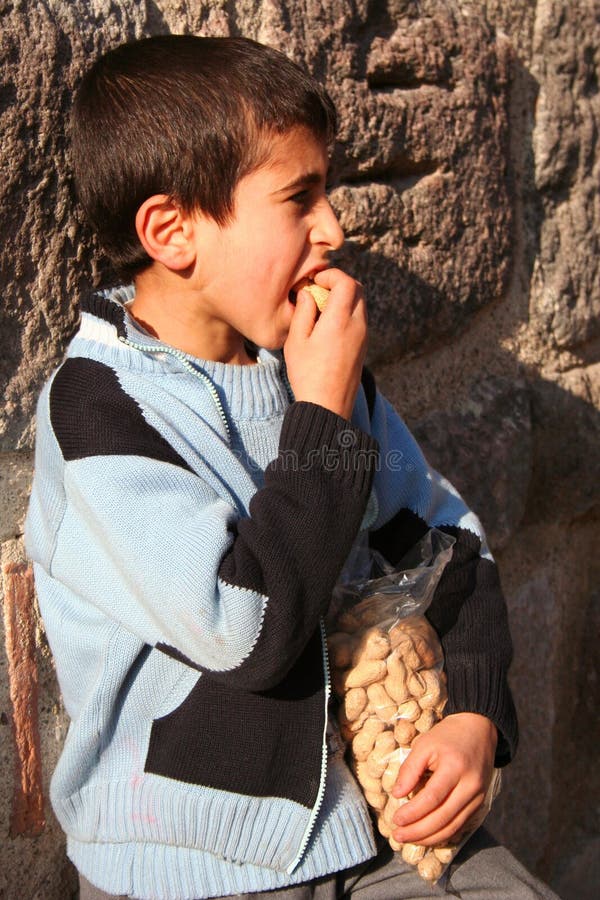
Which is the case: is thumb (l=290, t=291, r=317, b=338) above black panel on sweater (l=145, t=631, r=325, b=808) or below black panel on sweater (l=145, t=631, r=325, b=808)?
above

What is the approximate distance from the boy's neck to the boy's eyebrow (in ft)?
0.51

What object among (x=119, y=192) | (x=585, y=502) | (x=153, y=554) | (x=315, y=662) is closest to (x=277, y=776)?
(x=315, y=662)

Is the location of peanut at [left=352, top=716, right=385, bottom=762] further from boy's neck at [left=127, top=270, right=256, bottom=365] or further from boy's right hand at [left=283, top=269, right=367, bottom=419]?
boy's neck at [left=127, top=270, right=256, bottom=365]

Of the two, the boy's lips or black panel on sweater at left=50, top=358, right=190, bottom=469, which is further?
the boy's lips

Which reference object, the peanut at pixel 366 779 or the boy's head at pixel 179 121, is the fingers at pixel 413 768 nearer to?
the peanut at pixel 366 779

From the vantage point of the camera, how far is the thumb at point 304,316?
1188mm

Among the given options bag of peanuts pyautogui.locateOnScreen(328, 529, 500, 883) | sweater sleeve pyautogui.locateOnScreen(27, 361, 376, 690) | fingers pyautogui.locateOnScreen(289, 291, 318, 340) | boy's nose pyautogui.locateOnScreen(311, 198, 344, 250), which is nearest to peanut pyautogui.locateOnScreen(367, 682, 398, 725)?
bag of peanuts pyautogui.locateOnScreen(328, 529, 500, 883)

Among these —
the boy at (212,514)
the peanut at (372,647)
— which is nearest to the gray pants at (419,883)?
the boy at (212,514)

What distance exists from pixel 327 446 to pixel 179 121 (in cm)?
40

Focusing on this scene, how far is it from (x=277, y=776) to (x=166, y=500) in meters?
0.31

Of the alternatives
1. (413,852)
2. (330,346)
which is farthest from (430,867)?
(330,346)

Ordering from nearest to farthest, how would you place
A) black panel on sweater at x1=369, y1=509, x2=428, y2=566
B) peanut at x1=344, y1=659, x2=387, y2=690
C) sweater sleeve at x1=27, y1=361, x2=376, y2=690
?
1. sweater sleeve at x1=27, y1=361, x2=376, y2=690
2. peanut at x1=344, y1=659, x2=387, y2=690
3. black panel on sweater at x1=369, y1=509, x2=428, y2=566

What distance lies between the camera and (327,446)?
1.08 metres

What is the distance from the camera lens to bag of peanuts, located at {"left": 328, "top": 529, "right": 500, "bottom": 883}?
3.69 ft
